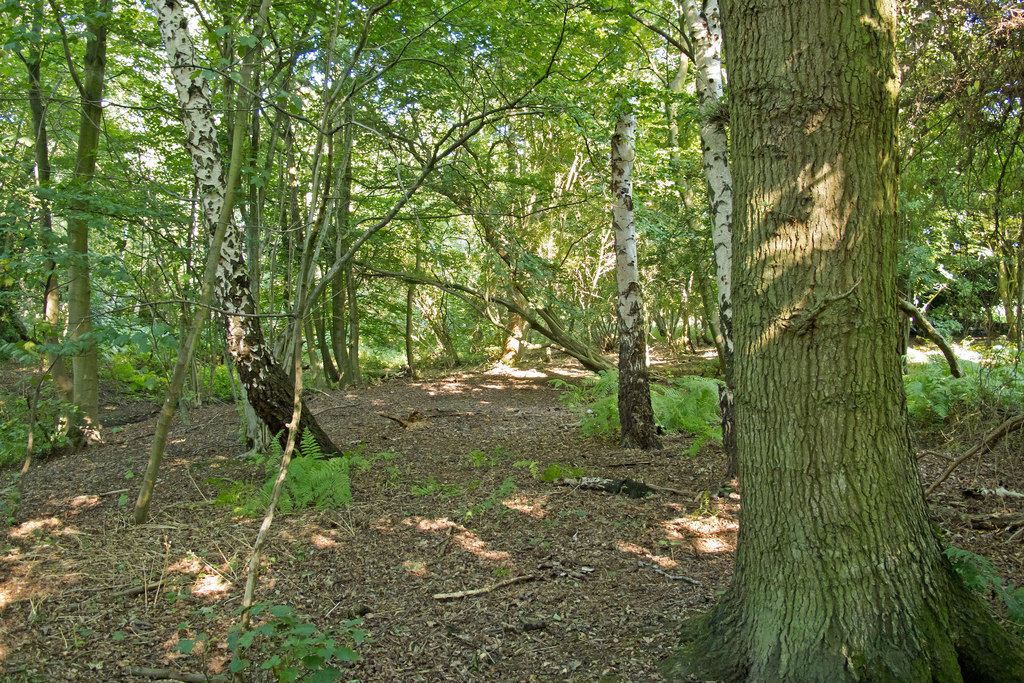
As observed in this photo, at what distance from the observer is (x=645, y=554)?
13.4 feet

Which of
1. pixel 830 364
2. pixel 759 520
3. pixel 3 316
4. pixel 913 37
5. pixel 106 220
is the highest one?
pixel 913 37

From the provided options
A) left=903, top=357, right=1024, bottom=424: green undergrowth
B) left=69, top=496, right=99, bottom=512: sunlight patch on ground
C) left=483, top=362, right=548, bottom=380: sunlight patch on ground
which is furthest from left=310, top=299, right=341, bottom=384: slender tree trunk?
left=903, top=357, right=1024, bottom=424: green undergrowth

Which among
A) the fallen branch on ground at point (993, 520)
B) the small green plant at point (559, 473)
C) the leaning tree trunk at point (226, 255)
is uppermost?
the leaning tree trunk at point (226, 255)

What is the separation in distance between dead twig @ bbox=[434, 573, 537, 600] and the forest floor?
0.02 metres

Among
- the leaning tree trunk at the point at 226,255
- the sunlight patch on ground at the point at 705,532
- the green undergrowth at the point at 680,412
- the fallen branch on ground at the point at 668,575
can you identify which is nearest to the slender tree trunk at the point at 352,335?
the green undergrowth at the point at 680,412

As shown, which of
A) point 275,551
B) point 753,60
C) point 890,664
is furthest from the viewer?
point 275,551

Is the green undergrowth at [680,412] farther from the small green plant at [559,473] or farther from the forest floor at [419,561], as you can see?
the small green plant at [559,473]

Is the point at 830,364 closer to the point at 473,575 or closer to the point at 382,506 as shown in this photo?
the point at 473,575

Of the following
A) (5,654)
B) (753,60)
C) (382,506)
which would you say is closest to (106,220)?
(382,506)

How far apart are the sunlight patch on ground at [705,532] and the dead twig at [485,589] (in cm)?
111

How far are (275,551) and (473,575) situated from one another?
139cm

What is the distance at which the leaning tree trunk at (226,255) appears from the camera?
4.98 m

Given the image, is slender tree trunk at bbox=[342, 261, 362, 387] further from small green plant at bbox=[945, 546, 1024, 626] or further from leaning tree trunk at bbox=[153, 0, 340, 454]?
small green plant at bbox=[945, 546, 1024, 626]

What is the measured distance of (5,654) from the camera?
9.77 ft
